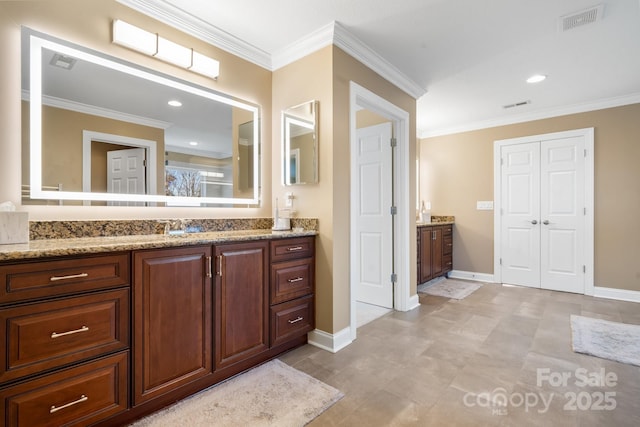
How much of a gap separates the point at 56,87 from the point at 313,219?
1.83m

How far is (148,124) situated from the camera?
2141 mm

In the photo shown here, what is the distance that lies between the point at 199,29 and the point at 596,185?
487 centimetres

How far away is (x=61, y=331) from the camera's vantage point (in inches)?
51.2

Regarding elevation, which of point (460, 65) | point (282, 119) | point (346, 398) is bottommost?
point (346, 398)

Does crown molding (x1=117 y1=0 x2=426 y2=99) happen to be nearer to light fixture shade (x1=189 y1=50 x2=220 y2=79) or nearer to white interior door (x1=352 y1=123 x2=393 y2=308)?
light fixture shade (x1=189 y1=50 x2=220 y2=79)

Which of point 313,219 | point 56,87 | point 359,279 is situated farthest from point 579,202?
point 56,87

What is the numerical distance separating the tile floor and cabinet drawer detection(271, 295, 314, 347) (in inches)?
6.7

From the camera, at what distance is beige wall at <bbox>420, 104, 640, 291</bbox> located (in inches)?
147

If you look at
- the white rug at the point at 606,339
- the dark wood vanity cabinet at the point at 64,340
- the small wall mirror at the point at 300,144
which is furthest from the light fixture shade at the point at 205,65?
the white rug at the point at 606,339

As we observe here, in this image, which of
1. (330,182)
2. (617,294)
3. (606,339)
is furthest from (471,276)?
(330,182)

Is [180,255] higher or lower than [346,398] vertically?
higher

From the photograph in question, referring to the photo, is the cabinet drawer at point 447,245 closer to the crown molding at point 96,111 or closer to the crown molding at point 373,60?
the crown molding at point 373,60

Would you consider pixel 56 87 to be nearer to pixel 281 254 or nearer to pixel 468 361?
pixel 281 254

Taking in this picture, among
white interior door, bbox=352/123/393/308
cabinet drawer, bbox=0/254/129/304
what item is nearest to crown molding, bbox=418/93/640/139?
white interior door, bbox=352/123/393/308
